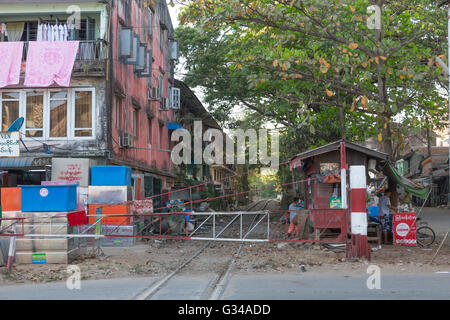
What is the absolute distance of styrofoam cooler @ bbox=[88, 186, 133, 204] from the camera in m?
18.2

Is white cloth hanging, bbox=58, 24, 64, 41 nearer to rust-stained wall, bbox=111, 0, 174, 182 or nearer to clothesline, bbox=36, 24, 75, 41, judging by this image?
clothesline, bbox=36, 24, 75, 41

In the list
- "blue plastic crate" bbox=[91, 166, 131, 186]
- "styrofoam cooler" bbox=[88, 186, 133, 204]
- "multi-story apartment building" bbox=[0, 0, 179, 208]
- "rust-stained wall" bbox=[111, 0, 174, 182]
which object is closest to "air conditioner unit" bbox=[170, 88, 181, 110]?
"rust-stained wall" bbox=[111, 0, 174, 182]

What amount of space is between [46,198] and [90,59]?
30.7 feet

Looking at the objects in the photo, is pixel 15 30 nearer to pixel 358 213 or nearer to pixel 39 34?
pixel 39 34

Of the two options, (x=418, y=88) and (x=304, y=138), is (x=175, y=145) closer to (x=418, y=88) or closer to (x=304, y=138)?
(x=304, y=138)

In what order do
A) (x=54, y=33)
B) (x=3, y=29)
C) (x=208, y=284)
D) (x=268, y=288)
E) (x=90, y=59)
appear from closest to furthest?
1. (x=268, y=288)
2. (x=208, y=284)
3. (x=90, y=59)
4. (x=54, y=33)
5. (x=3, y=29)

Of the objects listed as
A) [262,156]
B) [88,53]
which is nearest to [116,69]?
[88,53]

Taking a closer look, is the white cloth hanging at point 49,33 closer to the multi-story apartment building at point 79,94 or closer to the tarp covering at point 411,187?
the multi-story apartment building at point 79,94


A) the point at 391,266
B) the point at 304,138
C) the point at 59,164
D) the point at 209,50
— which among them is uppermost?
the point at 209,50

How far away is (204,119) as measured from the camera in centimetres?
3569

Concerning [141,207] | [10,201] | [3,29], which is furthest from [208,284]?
[3,29]

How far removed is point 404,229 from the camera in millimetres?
16031

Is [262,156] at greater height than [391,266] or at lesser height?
greater
